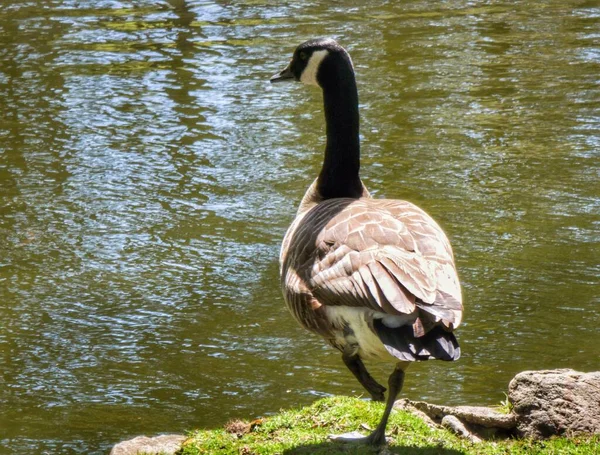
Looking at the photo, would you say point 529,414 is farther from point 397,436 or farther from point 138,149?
point 138,149

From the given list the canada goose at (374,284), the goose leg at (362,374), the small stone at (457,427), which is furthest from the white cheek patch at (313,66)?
the small stone at (457,427)

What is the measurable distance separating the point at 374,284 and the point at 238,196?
5650 mm

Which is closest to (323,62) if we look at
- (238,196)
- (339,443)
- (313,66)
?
(313,66)

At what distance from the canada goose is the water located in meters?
1.65

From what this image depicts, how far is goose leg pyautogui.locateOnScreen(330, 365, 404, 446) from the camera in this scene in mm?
4652

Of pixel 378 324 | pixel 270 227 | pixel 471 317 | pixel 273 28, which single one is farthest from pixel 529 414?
pixel 273 28

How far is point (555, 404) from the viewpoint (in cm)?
520

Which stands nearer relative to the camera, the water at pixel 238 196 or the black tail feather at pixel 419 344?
the black tail feather at pixel 419 344

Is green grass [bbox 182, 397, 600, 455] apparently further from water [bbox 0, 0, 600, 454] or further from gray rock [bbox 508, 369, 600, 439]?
water [bbox 0, 0, 600, 454]

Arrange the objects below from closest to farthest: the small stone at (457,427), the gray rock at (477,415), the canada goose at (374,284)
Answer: the canada goose at (374,284) → the small stone at (457,427) → the gray rock at (477,415)

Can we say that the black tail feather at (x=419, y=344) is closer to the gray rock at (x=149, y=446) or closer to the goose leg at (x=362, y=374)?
Answer: the goose leg at (x=362, y=374)

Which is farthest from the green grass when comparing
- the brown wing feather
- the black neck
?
the black neck

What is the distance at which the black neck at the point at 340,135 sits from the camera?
19.8 feet

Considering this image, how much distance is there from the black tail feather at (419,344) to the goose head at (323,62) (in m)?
2.33
